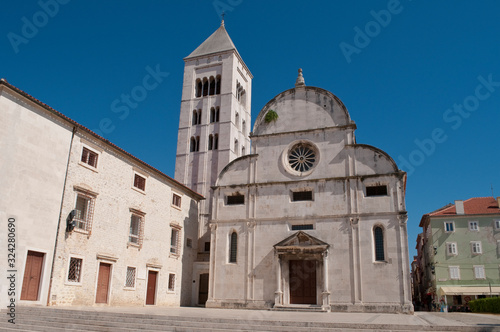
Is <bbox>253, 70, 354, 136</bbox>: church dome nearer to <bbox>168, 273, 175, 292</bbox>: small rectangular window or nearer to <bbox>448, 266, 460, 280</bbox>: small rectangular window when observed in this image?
<bbox>168, 273, 175, 292</bbox>: small rectangular window

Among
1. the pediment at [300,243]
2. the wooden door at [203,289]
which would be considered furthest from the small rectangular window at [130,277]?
the pediment at [300,243]

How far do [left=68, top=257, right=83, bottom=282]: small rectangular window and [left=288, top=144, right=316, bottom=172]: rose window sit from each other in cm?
1459

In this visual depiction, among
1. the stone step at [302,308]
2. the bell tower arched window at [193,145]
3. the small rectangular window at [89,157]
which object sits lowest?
the stone step at [302,308]

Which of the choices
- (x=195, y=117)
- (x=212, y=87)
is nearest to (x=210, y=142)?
(x=195, y=117)

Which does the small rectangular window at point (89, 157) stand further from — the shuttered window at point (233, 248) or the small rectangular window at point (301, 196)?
the small rectangular window at point (301, 196)

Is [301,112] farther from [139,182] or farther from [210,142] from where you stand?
[210,142]

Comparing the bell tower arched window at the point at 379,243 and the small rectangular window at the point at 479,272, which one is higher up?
the bell tower arched window at the point at 379,243

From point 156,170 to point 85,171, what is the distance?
6.05m

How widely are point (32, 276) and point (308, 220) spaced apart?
1579 centimetres

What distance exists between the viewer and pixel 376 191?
26.0 metres

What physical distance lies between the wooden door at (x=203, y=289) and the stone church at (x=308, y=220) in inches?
2.8

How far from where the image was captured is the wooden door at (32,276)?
56.3 feet

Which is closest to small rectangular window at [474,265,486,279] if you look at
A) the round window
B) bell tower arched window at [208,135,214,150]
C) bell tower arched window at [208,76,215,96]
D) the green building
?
the green building

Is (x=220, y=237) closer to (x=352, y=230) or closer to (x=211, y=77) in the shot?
(x=352, y=230)
